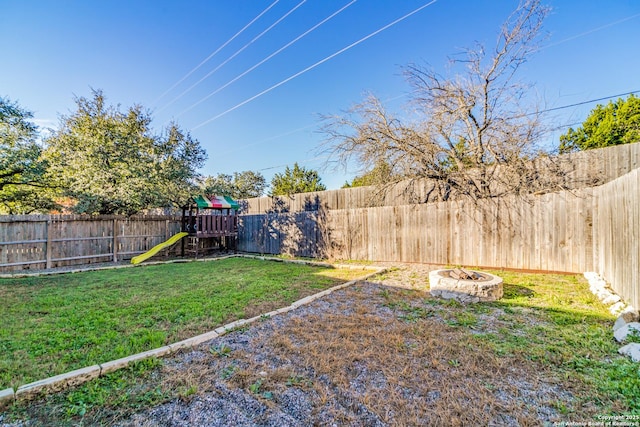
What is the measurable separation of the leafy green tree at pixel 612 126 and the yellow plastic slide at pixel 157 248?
1783 centimetres

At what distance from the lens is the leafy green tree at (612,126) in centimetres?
1279

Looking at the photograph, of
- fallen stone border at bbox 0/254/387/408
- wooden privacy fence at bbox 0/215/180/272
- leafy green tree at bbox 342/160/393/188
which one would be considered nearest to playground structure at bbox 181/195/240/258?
wooden privacy fence at bbox 0/215/180/272

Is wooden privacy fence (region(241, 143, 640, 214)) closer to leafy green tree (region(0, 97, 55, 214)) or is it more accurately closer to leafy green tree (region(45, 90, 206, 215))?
leafy green tree (region(45, 90, 206, 215))

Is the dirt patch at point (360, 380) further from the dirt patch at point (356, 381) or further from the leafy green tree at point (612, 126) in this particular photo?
the leafy green tree at point (612, 126)

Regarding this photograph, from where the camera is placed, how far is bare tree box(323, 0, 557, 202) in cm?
642

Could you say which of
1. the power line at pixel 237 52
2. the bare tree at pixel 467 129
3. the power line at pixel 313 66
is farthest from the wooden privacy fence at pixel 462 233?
the power line at pixel 237 52

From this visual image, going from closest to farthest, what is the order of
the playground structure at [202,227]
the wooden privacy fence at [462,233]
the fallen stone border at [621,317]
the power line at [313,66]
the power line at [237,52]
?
the fallen stone border at [621,317] → the wooden privacy fence at [462,233] → the power line at [313,66] → the power line at [237,52] → the playground structure at [202,227]

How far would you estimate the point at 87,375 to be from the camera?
6.64ft

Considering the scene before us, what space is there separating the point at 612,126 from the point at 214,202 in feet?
65.6

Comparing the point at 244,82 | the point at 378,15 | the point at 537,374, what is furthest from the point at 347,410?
the point at 244,82

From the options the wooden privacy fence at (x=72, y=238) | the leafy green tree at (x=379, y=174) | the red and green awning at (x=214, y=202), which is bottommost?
the wooden privacy fence at (x=72, y=238)

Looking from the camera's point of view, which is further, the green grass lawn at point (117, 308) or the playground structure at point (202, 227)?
the playground structure at point (202, 227)

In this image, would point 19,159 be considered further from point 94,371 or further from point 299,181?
point 299,181

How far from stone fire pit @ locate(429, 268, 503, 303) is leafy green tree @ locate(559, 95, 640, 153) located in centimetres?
1291
